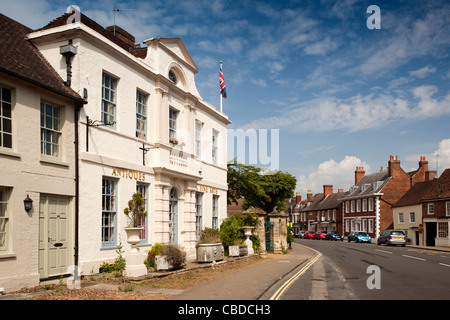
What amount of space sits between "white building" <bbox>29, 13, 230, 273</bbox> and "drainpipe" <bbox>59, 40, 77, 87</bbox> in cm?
11

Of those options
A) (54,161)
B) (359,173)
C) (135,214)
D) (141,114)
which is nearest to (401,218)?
(359,173)

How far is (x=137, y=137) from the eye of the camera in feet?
52.6

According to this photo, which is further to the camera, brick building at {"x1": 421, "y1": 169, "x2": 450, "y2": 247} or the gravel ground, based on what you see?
brick building at {"x1": 421, "y1": 169, "x2": 450, "y2": 247}

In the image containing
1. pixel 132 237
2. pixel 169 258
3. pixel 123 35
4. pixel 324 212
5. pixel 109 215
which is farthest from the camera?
pixel 324 212

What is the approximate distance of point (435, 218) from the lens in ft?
139

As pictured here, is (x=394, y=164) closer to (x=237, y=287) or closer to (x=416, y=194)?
(x=416, y=194)

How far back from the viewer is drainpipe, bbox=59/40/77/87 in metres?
12.8

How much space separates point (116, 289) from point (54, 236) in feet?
8.62

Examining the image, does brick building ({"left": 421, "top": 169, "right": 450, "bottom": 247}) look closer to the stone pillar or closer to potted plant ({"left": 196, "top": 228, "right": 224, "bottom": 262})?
the stone pillar

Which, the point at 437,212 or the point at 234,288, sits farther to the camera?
the point at 437,212

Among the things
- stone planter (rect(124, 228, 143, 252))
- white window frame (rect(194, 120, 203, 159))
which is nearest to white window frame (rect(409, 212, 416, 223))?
white window frame (rect(194, 120, 203, 159))
